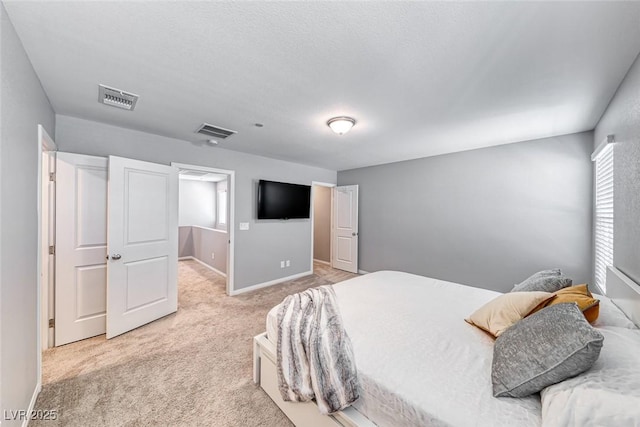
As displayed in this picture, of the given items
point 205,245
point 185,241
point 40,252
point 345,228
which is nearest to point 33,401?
point 40,252

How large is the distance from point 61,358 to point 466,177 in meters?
5.26

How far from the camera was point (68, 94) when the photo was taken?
6.68ft

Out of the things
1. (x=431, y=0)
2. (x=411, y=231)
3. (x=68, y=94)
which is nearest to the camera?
(x=431, y=0)

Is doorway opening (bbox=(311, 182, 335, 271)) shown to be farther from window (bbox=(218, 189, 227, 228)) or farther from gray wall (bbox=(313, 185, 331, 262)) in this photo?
window (bbox=(218, 189, 227, 228))

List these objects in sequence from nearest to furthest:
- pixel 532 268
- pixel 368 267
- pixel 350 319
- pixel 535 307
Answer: pixel 535 307, pixel 350 319, pixel 532 268, pixel 368 267

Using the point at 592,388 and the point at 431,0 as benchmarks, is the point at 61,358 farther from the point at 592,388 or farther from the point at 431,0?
the point at 431,0

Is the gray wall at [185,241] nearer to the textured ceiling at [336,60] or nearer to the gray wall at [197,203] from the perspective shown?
the gray wall at [197,203]

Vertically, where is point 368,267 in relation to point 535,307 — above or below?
below

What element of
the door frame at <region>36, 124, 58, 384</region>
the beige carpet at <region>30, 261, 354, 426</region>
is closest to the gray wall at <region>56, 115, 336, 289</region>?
the door frame at <region>36, 124, 58, 384</region>

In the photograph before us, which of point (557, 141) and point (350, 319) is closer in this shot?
point (350, 319)

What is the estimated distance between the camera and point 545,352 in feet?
3.16

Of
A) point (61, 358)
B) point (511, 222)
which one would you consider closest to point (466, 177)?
point (511, 222)

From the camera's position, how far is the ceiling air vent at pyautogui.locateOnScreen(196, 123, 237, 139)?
2.80 m

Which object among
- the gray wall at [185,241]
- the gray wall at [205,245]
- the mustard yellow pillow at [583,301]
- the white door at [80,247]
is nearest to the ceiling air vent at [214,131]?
the white door at [80,247]
